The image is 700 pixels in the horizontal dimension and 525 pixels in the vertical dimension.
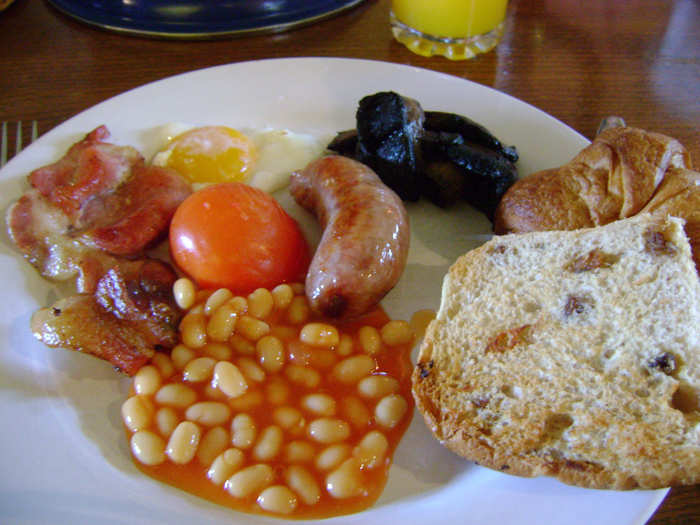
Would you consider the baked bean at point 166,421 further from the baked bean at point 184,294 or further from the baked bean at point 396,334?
the baked bean at point 396,334

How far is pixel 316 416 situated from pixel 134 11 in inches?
105

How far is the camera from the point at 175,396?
159 centimetres

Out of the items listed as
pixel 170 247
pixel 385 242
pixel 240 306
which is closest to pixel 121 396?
pixel 240 306

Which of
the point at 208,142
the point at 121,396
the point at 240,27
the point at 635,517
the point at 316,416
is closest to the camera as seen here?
the point at 635,517

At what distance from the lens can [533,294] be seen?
1611 millimetres

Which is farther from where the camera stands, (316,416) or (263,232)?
(263,232)

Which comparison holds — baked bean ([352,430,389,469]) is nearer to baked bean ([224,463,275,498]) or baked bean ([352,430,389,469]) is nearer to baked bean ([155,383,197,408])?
baked bean ([224,463,275,498])

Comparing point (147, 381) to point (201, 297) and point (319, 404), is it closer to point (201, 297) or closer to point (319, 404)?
point (201, 297)

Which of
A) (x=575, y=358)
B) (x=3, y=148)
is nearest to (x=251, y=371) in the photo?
(x=575, y=358)

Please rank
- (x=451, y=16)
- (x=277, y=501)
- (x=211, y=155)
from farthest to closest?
1. (x=451, y=16)
2. (x=211, y=155)
3. (x=277, y=501)

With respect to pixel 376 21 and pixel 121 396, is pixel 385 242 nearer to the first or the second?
pixel 121 396

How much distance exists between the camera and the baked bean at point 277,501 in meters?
1.39

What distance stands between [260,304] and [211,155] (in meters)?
0.79

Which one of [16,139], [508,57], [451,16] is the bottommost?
[16,139]
